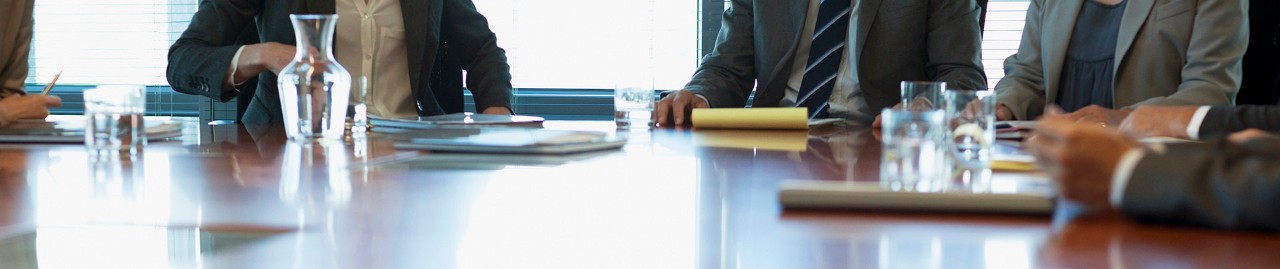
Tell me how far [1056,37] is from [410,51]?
1.69m

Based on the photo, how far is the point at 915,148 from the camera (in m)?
1.10

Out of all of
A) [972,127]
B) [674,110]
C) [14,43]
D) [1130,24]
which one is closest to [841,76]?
[1130,24]

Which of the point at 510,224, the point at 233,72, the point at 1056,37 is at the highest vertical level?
the point at 1056,37

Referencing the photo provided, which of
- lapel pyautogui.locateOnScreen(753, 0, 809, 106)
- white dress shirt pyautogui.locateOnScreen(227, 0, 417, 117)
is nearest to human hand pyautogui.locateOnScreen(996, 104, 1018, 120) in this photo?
lapel pyautogui.locateOnScreen(753, 0, 809, 106)

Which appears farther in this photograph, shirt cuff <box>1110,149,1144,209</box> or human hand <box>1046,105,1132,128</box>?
human hand <box>1046,105,1132,128</box>

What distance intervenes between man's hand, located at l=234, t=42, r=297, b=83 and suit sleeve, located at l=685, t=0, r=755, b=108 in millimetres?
1199

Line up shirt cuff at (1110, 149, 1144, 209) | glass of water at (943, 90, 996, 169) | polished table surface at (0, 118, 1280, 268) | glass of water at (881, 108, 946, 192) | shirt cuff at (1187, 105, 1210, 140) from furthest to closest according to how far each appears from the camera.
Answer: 1. shirt cuff at (1187, 105, 1210, 140)
2. glass of water at (943, 90, 996, 169)
3. glass of water at (881, 108, 946, 192)
4. shirt cuff at (1110, 149, 1144, 209)
5. polished table surface at (0, 118, 1280, 268)

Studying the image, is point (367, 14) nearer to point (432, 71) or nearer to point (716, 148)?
point (432, 71)

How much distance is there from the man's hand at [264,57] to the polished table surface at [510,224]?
3.58 ft

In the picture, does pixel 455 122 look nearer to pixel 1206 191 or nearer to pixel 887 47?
pixel 887 47

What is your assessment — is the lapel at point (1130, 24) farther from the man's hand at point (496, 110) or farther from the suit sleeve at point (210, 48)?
the suit sleeve at point (210, 48)

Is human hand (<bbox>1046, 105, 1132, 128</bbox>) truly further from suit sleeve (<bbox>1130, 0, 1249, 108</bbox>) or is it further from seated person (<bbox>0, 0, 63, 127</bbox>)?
seated person (<bbox>0, 0, 63, 127</bbox>)

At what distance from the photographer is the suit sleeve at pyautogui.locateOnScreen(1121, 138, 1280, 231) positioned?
33.7 inches

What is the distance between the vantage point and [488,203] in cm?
108
